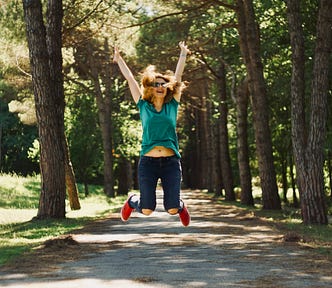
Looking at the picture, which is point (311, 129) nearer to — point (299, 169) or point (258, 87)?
point (299, 169)

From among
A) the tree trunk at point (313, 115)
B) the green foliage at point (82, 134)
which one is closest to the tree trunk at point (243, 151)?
the green foliage at point (82, 134)

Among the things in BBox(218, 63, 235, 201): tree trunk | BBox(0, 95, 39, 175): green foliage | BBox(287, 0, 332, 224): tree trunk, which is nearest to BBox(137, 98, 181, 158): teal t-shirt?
BBox(287, 0, 332, 224): tree trunk

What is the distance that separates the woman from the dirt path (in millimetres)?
986

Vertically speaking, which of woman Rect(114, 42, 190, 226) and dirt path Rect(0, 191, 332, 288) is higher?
woman Rect(114, 42, 190, 226)

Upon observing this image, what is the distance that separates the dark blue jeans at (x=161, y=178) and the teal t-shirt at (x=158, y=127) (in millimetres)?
189

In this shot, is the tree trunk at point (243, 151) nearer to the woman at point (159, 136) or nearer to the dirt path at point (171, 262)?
the dirt path at point (171, 262)

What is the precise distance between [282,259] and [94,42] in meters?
27.8

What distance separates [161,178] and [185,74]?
93.5 feet

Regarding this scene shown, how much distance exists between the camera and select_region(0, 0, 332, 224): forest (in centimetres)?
1822

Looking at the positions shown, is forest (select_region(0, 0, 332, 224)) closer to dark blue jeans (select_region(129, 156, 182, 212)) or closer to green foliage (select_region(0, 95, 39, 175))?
green foliage (select_region(0, 95, 39, 175))

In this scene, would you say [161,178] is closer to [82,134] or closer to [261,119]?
[261,119]

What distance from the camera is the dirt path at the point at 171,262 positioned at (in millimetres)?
8320

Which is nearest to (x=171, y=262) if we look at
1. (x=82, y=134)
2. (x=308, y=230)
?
(x=308, y=230)

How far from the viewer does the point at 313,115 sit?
17.9 m
